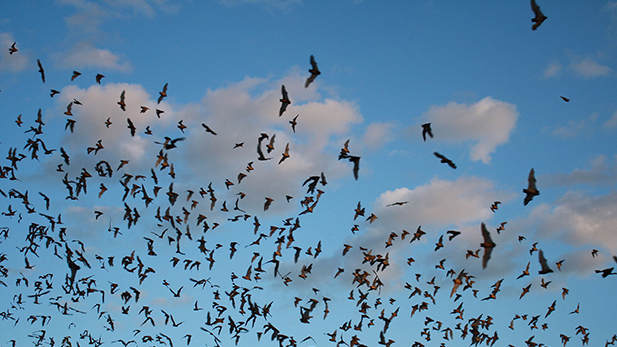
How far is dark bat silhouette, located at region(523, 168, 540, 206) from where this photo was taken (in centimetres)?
3139

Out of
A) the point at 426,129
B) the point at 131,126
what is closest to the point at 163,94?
the point at 131,126

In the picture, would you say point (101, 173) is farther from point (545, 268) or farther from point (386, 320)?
point (545, 268)

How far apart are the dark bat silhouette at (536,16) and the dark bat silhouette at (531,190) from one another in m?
8.56

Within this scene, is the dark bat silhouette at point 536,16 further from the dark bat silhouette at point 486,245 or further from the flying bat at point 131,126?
the flying bat at point 131,126

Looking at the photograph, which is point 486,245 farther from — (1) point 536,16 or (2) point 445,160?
(1) point 536,16

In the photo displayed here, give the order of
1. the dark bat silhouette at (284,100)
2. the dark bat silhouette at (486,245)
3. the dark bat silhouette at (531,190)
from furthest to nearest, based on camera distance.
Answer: the dark bat silhouette at (284,100) → the dark bat silhouette at (531,190) → the dark bat silhouette at (486,245)

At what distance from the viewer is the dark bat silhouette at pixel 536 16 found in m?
29.2

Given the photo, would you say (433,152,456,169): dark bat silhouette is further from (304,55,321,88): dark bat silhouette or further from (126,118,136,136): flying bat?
(126,118,136,136): flying bat

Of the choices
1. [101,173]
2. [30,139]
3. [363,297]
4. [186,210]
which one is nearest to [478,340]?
[363,297]

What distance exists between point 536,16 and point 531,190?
10.5 meters

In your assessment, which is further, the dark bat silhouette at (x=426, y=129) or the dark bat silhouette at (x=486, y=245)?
the dark bat silhouette at (x=426, y=129)

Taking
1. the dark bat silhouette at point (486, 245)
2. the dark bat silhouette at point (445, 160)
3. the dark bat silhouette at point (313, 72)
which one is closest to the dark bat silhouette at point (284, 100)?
the dark bat silhouette at point (313, 72)

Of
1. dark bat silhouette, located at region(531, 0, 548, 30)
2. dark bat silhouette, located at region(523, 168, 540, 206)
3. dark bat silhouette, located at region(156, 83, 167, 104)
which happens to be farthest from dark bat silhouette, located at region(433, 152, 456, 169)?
dark bat silhouette, located at region(156, 83, 167, 104)

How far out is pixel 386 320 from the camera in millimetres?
57156
